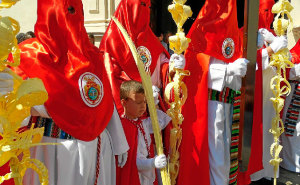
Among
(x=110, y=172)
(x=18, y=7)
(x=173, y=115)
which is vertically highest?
(x=18, y=7)

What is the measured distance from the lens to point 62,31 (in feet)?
8.00

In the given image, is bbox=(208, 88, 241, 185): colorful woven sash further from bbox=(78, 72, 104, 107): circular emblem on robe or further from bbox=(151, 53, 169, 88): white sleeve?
bbox=(78, 72, 104, 107): circular emblem on robe

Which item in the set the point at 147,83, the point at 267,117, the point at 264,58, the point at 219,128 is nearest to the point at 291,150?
the point at 267,117

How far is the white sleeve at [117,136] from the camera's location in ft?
8.72

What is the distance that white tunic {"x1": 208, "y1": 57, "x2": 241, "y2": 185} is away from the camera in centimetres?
374

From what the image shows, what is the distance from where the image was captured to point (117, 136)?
2666 mm

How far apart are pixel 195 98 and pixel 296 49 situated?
2654 millimetres

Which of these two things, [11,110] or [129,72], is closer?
[11,110]

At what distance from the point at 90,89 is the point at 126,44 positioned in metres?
1.59

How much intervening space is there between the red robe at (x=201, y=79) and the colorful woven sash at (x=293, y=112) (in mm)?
2126

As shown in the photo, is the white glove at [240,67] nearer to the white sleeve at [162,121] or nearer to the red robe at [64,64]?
the white sleeve at [162,121]

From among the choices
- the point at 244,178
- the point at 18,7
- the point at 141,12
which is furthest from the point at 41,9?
the point at 18,7

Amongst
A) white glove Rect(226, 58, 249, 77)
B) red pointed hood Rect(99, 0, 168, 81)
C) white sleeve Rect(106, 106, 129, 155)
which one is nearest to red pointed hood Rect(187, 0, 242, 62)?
white glove Rect(226, 58, 249, 77)

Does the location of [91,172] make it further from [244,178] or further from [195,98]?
[244,178]
